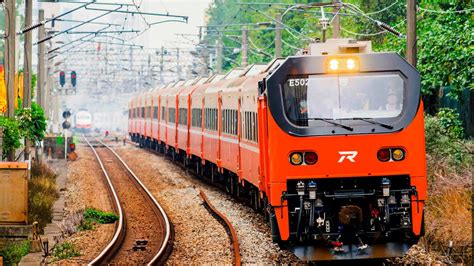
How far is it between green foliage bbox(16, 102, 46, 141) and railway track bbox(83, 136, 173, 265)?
2559 mm

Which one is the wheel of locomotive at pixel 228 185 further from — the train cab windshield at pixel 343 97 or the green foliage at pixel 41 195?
the train cab windshield at pixel 343 97

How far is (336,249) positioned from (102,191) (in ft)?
52.1

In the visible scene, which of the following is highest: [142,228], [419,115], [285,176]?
[419,115]

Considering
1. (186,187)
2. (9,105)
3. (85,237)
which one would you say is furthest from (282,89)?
(186,187)

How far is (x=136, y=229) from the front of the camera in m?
19.0

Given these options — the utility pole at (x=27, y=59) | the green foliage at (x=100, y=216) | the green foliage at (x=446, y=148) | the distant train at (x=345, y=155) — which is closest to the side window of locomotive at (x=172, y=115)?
the utility pole at (x=27, y=59)

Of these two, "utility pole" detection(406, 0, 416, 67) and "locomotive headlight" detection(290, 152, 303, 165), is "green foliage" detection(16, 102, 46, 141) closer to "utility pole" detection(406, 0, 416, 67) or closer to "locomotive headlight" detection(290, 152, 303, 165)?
"utility pole" detection(406, 0, 416, 67)

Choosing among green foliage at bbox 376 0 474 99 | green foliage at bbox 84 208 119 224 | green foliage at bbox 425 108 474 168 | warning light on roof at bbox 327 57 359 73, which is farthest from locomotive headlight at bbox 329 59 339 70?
green foliage at bbox 376 0 474 99

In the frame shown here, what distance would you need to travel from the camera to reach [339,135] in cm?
1248

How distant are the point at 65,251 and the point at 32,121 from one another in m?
13.1

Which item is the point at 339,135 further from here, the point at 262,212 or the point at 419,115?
the point at 262,212

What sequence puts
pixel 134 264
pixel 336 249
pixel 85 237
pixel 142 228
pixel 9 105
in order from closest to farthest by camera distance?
pixel 336 249 < pixel 134 264 < pixel 85 237 < pixel 142 228 < pixel 9 105

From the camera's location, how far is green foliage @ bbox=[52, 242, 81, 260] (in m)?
15.0

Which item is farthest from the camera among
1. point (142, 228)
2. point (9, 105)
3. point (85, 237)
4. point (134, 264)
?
point (9, 105)
